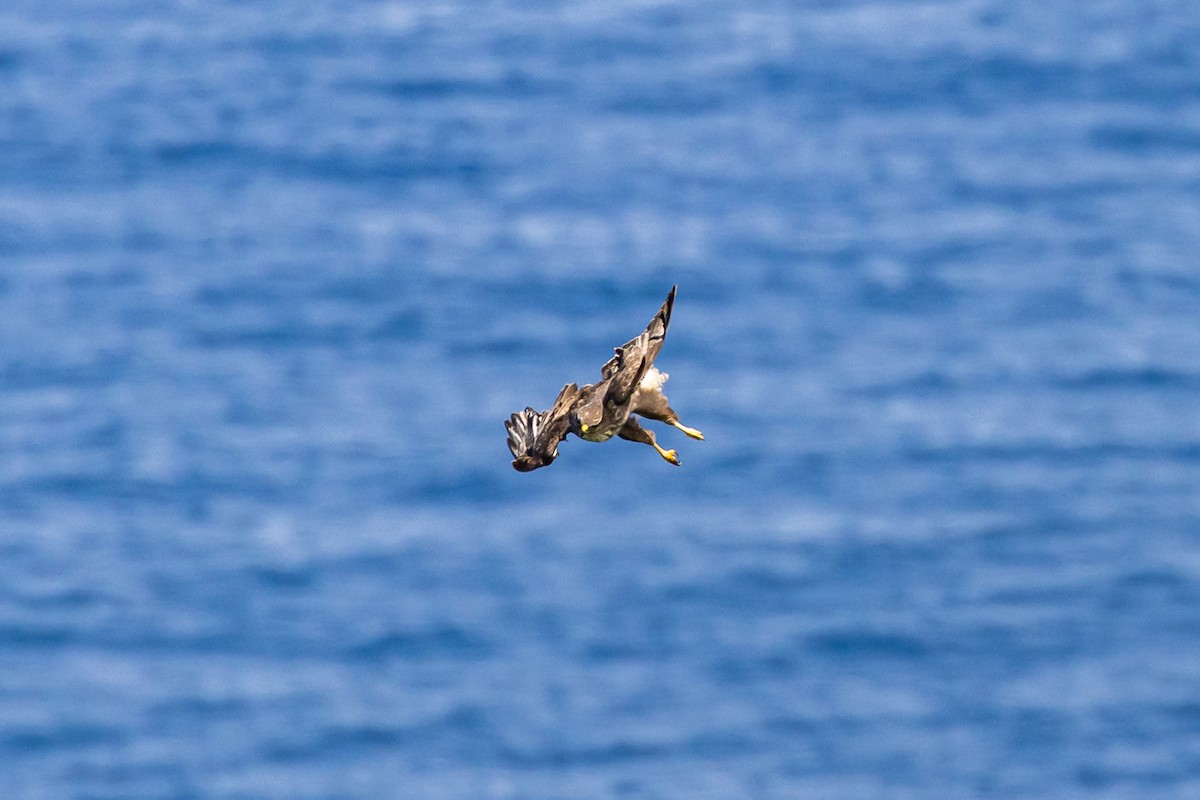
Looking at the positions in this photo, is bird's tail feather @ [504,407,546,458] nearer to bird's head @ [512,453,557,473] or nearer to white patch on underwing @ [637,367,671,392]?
bird's head @ [512,453,557,473]

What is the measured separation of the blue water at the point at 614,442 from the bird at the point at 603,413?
6058cm

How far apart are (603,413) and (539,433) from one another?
286 mm

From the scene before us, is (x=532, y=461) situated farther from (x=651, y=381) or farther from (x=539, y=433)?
(x=651, y=381)

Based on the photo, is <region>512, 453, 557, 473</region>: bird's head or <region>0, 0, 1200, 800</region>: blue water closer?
<region>512, 453, 557, 473</region>: bird's head

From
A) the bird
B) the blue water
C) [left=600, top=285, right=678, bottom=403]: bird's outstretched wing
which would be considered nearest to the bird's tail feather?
the bird

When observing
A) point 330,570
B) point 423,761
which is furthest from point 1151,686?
point 330,570

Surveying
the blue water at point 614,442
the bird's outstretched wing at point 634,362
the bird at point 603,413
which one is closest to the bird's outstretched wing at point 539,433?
the bird at point 603,413

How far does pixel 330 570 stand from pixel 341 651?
342 centimetres

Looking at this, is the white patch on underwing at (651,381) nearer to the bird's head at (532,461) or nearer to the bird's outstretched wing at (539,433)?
the bird's outstretched wing at (539,433)

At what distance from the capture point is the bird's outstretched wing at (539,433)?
6.66 meters

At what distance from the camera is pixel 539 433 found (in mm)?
6836

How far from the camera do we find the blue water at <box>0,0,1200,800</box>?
2726 inches

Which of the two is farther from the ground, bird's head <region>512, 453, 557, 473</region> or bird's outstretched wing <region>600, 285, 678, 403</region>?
bird's outstretched wing <region>600, 285, 678, 403</region>

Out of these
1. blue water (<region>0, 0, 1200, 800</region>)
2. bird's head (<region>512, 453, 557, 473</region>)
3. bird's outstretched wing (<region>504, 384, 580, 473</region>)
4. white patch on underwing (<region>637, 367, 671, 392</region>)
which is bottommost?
bird's head (<region>512, 453, 557, 473</region>)
